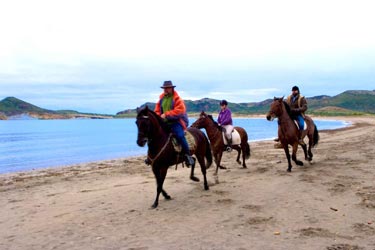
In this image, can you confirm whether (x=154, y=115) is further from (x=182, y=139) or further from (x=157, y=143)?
(x=182, y=139)

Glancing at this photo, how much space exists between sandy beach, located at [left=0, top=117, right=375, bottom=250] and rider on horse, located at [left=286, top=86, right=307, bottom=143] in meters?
2.05

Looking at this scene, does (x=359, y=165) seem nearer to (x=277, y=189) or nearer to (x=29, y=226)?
(x=277, y=189)

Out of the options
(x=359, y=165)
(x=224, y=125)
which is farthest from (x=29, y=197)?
(x=359, y=165)

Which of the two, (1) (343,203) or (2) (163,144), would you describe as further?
(2) (163,144)

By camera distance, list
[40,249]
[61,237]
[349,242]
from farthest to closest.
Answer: [61,237]
[40,249]
[349,242]

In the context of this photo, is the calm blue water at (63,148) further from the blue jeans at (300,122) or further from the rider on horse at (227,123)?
the blue jeans at (300,122)

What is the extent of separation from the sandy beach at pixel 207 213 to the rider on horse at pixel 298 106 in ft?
6.73

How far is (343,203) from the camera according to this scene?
8180 millimetres

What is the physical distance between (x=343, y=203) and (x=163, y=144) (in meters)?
4.31

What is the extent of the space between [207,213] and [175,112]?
8.32 feet

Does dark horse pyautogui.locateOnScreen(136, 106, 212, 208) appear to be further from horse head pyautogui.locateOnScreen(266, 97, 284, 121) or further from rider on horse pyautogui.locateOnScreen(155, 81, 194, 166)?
horse head pyautogui.locateOnScreen(266, 97, 284, 121)

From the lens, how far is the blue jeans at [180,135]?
9.18m

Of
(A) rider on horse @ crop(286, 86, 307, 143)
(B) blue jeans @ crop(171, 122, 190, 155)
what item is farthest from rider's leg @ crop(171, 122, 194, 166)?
(A) rider on horse @ crop(286, 86, 307, 143)

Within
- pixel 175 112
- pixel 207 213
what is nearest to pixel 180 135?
pixel 175 112
